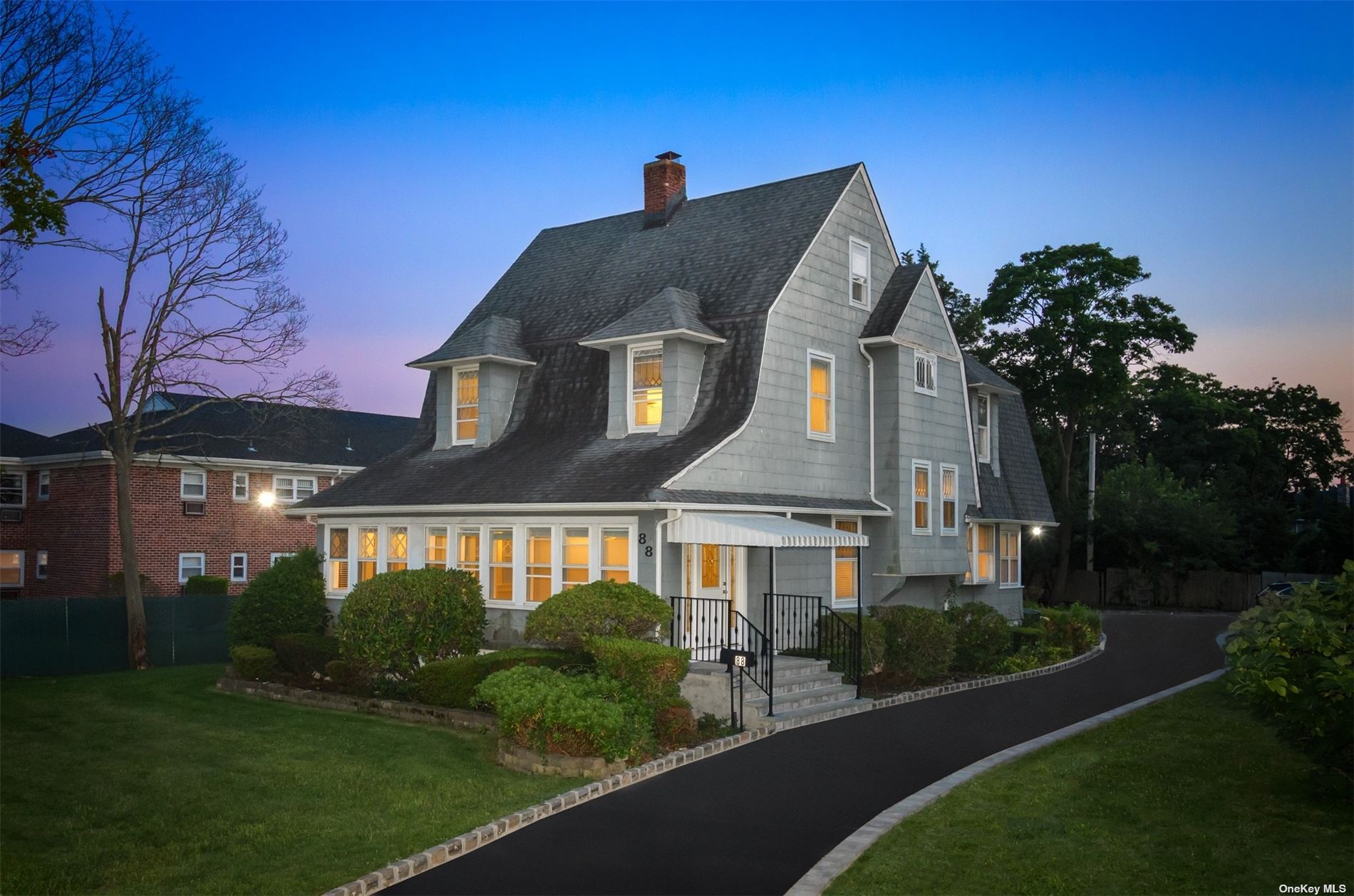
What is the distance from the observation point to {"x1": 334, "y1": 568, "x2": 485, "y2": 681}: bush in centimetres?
1761

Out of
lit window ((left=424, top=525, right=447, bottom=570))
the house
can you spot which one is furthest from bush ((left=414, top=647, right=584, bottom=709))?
the house

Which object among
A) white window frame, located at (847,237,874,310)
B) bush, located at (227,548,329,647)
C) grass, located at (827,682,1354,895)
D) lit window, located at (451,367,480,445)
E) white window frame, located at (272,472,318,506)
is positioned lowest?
grass, located at (827,682,1354,895)

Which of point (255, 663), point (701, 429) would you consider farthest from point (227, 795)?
point (701, 429)

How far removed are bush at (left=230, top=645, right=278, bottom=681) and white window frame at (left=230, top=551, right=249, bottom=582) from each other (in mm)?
15681

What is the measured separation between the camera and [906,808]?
11.0m

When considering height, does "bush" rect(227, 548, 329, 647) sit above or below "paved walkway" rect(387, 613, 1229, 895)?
above

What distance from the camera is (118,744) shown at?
1441 cm

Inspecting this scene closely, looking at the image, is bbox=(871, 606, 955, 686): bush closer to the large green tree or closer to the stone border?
the stone border

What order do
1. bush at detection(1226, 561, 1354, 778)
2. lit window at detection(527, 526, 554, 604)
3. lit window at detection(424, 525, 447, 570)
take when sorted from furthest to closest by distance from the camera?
lit window at detection(424, 525, 447, 570) < lit window at detection(527, 526, 554, 604) < bush at detection(1226, 561, 1354, 778)

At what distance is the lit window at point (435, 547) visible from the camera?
2180 cm

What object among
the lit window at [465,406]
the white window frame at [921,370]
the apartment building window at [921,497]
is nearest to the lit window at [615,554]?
the lit window at [465,406]

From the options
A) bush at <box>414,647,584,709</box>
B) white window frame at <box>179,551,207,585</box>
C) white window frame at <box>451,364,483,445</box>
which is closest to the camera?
bush at <box>414,647,584,709</box>

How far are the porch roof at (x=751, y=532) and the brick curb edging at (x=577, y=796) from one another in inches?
104

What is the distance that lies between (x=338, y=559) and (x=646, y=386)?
818 centimetres
